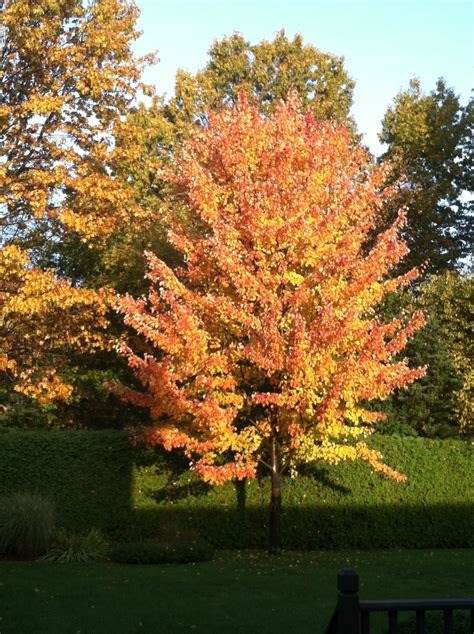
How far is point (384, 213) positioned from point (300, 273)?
Answer: 13.3 meters

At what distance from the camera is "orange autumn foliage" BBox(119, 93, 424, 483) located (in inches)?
506

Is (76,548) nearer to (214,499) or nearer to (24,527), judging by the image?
(24,527)

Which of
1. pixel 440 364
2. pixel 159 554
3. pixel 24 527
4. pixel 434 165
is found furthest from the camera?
pixel 434 165

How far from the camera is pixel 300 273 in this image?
13875mm

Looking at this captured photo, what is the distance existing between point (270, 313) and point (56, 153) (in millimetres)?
7328

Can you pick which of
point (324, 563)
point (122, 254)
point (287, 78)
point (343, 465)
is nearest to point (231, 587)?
point (324, 563)

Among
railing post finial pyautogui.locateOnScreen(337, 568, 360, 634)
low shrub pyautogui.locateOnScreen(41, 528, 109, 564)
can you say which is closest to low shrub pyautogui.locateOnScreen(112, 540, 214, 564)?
low shrub pyautogui.locateOnScreen(41, 528, 109, 564)

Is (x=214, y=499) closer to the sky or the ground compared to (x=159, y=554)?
closer to the sky

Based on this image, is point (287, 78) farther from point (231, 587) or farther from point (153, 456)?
point (231, 587)

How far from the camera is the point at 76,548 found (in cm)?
1413

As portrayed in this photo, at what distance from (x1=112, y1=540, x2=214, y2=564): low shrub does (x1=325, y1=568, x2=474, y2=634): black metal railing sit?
9750 millimetres

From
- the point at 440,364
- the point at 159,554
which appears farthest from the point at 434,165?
the point at 159,554

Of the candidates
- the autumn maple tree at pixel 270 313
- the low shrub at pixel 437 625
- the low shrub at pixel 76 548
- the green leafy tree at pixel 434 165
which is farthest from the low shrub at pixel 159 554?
the green leafy tree at pixel 434 165

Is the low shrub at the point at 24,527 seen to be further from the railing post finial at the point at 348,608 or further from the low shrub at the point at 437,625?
the railing post finial at the point at 348,608
